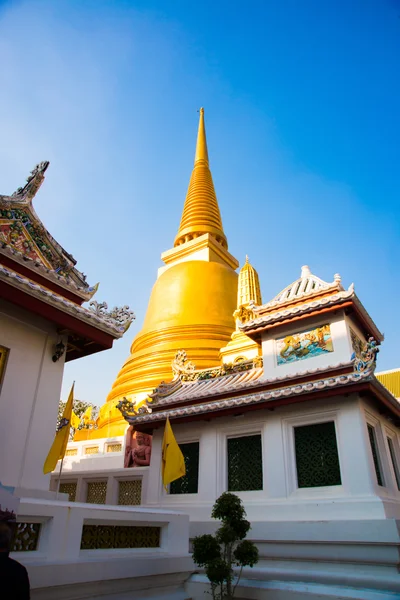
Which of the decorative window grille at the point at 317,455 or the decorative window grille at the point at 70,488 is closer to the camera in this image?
the decorative window grille at the point at 317,455

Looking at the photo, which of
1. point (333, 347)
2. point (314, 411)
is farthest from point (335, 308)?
point (314, 411)

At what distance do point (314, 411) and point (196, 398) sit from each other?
121 inches

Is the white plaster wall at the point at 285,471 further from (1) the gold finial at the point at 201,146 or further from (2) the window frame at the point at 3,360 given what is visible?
(1) the gold finial at the point at 201,146

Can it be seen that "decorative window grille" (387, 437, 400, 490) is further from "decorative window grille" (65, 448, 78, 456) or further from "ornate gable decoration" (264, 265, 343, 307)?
"decorative window grille" (65, 448, 78, 456)

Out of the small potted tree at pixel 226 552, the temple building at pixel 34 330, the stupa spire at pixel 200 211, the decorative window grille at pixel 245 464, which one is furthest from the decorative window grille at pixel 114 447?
the stupa spire at pixel 200 211

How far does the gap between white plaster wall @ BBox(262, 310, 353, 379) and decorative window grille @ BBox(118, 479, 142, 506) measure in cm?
422

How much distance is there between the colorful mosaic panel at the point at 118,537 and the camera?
5174 mm

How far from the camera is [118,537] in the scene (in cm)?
557

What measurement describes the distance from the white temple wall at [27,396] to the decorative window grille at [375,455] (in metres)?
6.08

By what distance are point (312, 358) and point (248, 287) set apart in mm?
8169

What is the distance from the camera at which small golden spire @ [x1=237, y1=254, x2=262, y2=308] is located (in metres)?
17.9

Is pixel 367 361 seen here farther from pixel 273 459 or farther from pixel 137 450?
pixel 137 450

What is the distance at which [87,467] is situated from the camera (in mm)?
14922

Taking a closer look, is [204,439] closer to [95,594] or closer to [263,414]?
[263,414]
